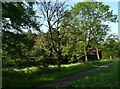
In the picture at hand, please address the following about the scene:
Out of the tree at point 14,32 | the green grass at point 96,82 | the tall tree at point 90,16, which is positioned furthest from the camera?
the tall tree at point 90,16

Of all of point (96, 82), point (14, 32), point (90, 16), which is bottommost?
point (96, 82)

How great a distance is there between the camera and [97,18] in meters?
50.1

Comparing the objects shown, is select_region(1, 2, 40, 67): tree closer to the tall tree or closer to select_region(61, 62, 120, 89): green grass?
select_region(61, 62, 120, 89): green grass

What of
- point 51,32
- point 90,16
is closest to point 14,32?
point 51,32

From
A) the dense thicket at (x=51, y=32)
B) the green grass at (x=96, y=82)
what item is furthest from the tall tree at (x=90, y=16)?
the green grass at (x=96, y=82)

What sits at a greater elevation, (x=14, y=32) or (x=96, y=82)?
(x=14, y=32)

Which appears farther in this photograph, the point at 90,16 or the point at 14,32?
the point at 90,16

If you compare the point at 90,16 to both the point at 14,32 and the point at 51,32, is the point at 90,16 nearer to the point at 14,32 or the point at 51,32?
the point at 51,32

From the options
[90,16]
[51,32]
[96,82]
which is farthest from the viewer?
[90,16]

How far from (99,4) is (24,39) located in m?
37.9

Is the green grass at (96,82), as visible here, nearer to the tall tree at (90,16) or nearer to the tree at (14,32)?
the tree at (14,32)

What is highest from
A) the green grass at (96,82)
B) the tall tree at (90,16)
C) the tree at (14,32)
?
the tall tree at (90,16)

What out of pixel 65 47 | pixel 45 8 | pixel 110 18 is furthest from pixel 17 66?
pixel 110 18

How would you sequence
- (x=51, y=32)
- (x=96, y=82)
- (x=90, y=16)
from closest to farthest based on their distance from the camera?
1. (x=96, y=82)
2. (x=51, y=32)
3. (x=90, y=16)
